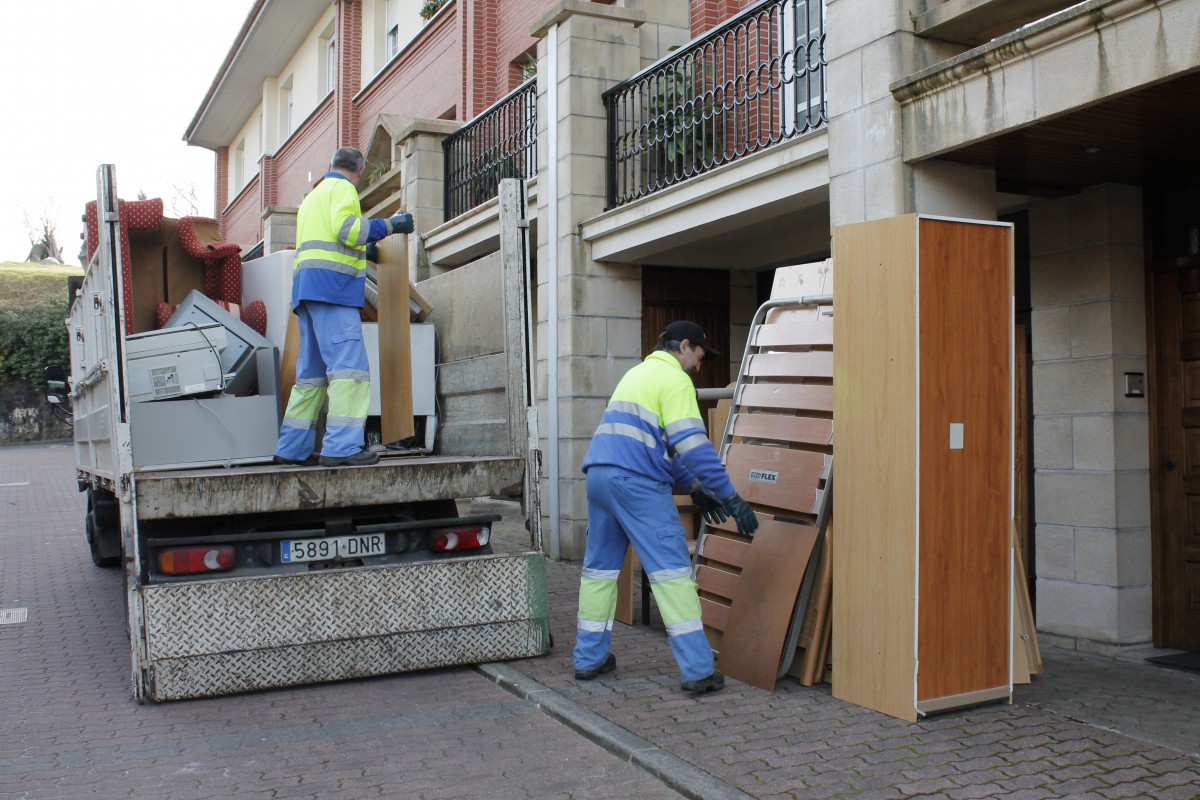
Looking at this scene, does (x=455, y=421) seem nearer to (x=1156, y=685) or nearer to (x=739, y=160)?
(x=739, y=160)

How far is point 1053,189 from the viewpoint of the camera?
21.1 ft

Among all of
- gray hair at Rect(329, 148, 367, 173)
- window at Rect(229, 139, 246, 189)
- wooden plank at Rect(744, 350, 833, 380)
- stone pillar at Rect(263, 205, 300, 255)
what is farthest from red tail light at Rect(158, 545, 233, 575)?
window at Rect(229, 139, 246, 189)

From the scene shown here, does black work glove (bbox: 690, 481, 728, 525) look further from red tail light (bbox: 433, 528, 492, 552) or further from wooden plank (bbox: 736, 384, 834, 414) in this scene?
red tail light (bbox: 433, 528, 492, 552)

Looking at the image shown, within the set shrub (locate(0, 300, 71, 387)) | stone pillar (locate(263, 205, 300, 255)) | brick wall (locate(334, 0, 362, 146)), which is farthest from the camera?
shrub (locate(0, 300, 71, 387))

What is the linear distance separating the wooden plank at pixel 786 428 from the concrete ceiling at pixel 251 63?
19.7 metres

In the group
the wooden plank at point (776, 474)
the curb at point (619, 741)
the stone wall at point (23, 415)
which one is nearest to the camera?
the curb at point (619, 741)

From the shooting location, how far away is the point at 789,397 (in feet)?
19.4

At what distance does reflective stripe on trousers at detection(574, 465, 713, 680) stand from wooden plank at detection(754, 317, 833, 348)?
116 cm

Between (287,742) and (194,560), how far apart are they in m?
1.11

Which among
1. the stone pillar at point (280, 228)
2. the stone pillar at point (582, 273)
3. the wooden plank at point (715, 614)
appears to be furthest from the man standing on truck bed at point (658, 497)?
the stone pillar at point (280, 228)

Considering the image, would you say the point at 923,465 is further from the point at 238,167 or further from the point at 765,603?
the point at 238,167

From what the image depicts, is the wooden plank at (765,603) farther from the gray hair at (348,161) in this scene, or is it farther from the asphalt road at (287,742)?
the gray hair at (348,161)

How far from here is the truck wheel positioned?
28.8 ft

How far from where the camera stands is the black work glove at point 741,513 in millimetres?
5254
